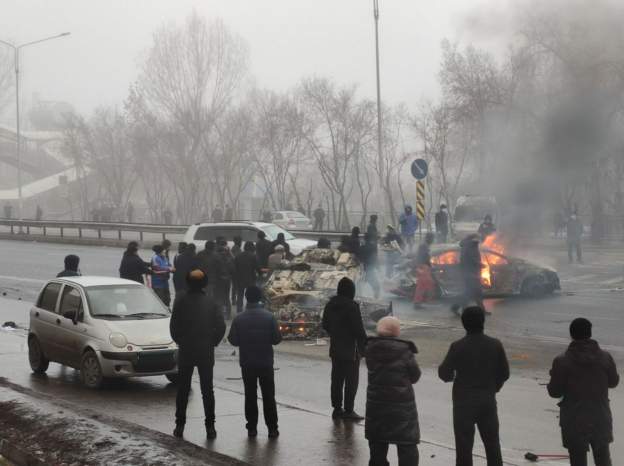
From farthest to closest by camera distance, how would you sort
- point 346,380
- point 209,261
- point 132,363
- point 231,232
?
point 231,232 → point 209,261 → point 132,363 → point 346,380

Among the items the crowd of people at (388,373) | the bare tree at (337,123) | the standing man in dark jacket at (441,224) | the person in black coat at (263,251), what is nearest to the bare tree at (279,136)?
the bare tree at (337,123)

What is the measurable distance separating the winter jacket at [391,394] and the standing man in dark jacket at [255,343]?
2.17m

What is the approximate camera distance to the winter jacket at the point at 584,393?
24.3ft

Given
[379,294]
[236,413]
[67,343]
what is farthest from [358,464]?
[379,294]

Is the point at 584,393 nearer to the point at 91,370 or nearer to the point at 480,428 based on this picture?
the point at 480,428

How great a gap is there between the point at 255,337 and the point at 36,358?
229 inches

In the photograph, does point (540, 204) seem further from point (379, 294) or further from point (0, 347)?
point (0, 347)

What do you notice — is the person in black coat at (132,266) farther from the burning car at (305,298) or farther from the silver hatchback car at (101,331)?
the silver hatchback car at (101,331)

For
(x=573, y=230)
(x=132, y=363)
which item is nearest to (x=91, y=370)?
(x=132, y=363)

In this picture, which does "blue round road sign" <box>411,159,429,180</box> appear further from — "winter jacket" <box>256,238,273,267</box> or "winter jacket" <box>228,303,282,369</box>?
"winter jacket" <box>228,303,282,369</box>

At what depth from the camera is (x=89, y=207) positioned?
81.9 m

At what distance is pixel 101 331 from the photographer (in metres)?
12.9

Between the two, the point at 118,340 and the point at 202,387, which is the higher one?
the point at 118,340

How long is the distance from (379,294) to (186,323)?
12.8 meters
